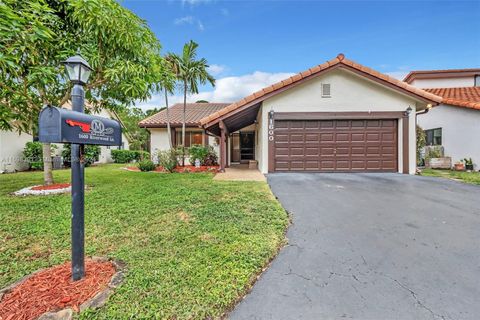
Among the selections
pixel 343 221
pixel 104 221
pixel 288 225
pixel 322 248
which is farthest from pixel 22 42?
pixel 343 221

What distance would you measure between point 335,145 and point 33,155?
16416 millimetres

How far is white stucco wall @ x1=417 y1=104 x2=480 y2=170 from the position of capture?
11.2 metres

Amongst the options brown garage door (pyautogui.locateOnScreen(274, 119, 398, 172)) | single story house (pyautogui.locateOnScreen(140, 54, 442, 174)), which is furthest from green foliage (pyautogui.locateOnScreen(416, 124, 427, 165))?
brown garage door (pyautogui.locateOnScreen(274, 119, 398, 172))

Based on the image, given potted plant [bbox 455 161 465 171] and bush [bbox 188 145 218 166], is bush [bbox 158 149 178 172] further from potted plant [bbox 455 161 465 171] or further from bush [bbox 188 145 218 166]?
potted plant [bbox 455 161 465 171]

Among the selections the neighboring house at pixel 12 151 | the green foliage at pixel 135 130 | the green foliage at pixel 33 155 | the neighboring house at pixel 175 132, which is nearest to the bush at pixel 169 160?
the neighboring house at pixel 12 151

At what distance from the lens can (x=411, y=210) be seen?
4.79 meters

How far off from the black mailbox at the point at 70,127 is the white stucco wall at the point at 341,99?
813 cm

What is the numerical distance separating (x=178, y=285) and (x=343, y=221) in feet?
10.5

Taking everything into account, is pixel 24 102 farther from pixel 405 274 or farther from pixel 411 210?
pixel 411 210

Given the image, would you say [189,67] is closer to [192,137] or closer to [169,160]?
[192,137]

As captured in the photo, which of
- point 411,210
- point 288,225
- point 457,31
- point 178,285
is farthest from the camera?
point 457,31

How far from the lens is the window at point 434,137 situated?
13389 millimetres

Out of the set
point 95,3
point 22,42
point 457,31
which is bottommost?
point 22,42

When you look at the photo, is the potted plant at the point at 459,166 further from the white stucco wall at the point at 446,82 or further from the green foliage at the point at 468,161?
the white stucco wall at the point at 446,82
